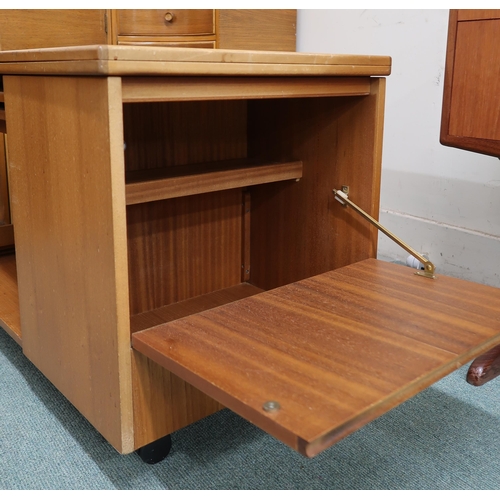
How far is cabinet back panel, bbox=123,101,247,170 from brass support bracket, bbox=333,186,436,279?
286mm

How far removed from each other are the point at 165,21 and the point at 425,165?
85 cm

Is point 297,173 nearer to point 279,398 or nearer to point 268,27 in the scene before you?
point 279,398

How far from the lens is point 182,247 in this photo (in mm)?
1234

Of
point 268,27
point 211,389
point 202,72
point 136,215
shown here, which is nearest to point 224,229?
point 136,215

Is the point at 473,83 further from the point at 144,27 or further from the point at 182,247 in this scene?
the point at 144,27

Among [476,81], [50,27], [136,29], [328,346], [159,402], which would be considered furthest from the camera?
[136,29]

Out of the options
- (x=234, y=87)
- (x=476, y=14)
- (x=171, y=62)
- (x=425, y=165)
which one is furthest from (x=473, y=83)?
(x=425, y=165)

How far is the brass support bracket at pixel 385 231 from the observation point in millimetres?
963

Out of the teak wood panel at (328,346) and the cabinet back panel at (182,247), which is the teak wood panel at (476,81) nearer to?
the teak wood panel at (328,346)

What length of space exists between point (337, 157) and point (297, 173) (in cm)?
10

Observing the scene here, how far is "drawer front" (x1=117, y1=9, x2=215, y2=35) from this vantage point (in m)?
1.70

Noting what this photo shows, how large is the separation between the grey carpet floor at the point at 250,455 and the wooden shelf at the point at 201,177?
15.1 inches
